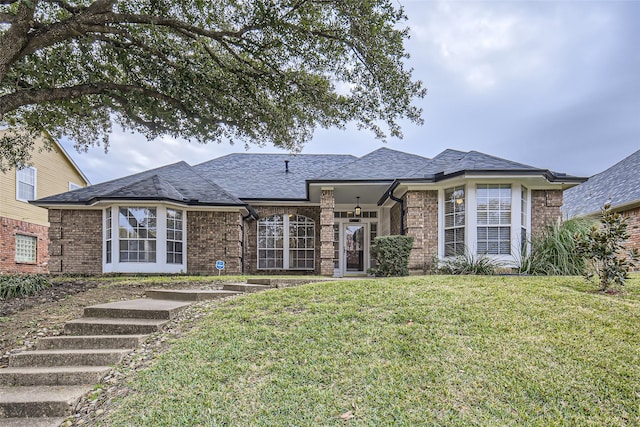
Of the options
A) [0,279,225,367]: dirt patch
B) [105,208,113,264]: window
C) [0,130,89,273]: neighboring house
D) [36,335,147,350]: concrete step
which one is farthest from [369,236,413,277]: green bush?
[0,130,89,273]: neighboring house

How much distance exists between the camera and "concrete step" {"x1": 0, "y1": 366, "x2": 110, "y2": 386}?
11.9 ft

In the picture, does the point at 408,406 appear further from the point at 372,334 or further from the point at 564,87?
the point at 564,87

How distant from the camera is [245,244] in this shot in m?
13.4

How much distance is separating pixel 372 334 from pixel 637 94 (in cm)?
2026

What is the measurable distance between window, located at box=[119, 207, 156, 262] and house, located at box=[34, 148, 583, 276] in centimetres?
3

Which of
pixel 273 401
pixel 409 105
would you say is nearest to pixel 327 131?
pixel 409 105

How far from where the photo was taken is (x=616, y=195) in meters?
12.5

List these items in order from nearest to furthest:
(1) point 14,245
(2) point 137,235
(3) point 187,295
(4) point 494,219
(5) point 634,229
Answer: (3) point 187,295, (4) point 494,219, (5) point 634,229, (2) point 137,235, (1) point 14,245

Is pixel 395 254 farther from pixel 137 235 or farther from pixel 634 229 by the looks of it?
pixel 634 229

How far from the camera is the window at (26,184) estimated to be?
15789 mm

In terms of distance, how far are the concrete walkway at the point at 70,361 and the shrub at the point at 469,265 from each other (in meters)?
6.33

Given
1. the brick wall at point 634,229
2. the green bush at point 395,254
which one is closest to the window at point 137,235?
the green bush at point 395,254

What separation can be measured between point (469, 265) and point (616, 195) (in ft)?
28.4

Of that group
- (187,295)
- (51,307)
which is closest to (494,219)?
(187,295)
